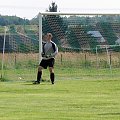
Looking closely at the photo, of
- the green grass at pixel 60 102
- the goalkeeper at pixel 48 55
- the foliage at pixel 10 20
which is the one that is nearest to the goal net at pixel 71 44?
the foliage at pixel 10 20

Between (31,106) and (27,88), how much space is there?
564cm

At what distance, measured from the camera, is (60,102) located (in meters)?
A: 16.1

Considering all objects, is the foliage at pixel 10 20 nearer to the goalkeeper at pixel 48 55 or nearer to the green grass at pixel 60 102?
the goalkeeper at pixel 48 55

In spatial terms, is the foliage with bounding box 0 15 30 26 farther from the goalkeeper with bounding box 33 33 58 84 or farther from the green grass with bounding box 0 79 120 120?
the green grass with bounding box 0 79 120 120

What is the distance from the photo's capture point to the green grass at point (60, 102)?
13.5 meters

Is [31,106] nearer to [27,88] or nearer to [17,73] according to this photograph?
[27,88]

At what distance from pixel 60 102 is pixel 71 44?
1416cm

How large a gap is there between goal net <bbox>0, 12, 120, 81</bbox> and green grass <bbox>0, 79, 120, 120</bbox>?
706cm

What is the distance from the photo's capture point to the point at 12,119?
12.8m

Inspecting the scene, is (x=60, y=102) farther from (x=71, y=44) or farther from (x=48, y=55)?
(x=71, y=44)

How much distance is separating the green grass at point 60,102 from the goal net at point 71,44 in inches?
278

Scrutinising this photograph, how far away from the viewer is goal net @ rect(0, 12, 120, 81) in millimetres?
29203

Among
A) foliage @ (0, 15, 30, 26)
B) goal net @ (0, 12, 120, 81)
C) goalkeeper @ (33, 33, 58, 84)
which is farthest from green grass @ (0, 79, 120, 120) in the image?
foliage @ (0, 15, 30, 26)

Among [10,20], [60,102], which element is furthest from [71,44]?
[60,102]
